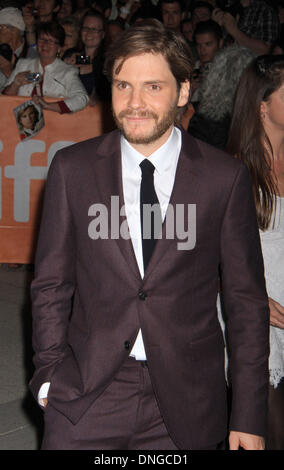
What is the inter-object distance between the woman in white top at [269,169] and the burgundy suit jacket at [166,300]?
1.74 ft

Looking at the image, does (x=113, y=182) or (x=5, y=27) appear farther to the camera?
(x=5, y=27)

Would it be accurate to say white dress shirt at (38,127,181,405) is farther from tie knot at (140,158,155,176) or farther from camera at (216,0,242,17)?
camera at (216,0,242,17)

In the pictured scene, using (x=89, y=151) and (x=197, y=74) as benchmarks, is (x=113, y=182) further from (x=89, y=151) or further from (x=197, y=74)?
(x=197, y=74)

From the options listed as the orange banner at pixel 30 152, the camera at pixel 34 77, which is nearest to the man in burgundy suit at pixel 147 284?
the orange banner at pixel 30 152

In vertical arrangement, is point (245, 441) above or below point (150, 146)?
below

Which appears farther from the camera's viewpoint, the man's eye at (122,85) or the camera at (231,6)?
the camera at (231,6)

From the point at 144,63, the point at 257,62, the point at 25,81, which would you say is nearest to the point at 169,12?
the point at 25,81

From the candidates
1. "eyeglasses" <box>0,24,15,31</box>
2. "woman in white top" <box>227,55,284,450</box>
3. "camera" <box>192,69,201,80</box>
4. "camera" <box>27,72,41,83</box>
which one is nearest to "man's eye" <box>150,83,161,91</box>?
"woman in white top" <box>227,55,284,450</box>

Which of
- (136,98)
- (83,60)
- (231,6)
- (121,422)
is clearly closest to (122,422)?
(121,422)

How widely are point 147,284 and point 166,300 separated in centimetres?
9

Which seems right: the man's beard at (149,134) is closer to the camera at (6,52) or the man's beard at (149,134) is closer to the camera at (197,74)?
the camera at (197,74)

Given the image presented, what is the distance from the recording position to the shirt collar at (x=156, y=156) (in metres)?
2.47

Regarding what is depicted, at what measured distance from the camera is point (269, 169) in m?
3.04
